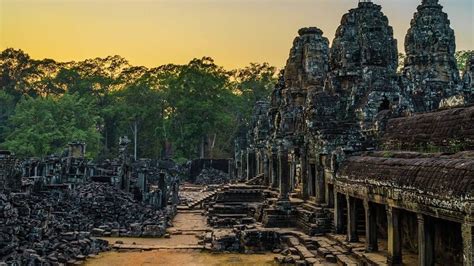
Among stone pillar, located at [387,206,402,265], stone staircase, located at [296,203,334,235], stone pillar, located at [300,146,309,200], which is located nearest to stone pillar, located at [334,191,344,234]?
stone staircase, located at [296,203,334,235]

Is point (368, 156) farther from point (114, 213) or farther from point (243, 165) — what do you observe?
point (243, 165)

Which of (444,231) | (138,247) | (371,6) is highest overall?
(371,6)

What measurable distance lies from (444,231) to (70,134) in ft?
133

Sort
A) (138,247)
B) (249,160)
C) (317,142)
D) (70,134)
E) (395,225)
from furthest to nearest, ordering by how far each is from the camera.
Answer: (70,134)
(249,160)
(317,142)
(138,247)
(395,225)

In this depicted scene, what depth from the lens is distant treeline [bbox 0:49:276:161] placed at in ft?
164

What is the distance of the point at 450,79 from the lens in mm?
27906

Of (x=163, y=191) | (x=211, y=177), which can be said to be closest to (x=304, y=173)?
(x=163, y=191)

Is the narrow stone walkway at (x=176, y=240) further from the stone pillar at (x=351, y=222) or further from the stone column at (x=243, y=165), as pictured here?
the stone column at (x=243, y=165)

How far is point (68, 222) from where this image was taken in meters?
21.0

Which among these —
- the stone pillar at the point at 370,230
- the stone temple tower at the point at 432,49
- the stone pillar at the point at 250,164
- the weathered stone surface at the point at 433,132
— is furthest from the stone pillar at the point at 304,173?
the stone pillar at the point at 250,164

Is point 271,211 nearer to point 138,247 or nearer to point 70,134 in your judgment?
point 138,247

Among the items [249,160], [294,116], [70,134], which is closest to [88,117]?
[70,134]

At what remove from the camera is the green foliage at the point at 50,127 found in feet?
153

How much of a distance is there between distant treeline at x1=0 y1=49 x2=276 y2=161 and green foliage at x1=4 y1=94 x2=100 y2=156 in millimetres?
79
